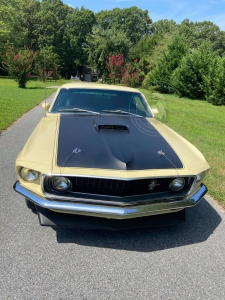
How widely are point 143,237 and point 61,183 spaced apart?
1101mm

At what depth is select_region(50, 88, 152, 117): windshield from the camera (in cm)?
408

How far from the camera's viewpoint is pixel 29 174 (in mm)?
2650

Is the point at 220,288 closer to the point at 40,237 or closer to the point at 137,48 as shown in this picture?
the point at 40,237

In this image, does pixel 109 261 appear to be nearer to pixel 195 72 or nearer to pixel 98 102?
pixel 98 102

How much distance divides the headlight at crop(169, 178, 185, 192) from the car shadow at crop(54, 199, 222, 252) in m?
0.60

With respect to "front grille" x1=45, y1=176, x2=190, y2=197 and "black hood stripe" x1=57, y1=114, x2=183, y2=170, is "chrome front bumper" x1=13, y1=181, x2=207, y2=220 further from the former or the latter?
"black hood stripe" x1=57, y1=114, x2=183, y2=170

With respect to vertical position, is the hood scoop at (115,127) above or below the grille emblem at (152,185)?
above

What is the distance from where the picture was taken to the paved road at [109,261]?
2.19 metres

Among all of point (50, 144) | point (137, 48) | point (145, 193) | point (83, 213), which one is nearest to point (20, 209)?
point (50, 144)

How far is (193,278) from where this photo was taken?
2393 mm

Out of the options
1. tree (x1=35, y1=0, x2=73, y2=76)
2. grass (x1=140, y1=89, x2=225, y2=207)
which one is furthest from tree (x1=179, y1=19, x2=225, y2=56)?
grass (x1=140, y1=89, x2=225, y2=207)

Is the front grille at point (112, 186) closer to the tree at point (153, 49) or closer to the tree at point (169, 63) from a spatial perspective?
the tree at point (169, 63)

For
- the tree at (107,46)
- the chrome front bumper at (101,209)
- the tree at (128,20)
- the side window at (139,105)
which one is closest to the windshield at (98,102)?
the side window at (139,105)

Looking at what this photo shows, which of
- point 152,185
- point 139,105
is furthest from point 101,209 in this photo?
point 139,105
